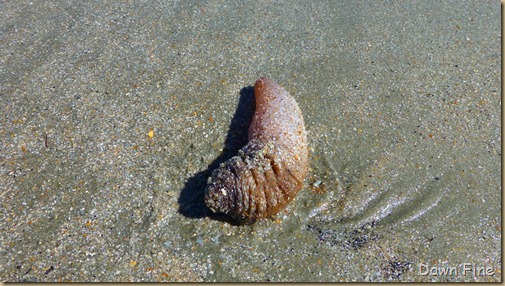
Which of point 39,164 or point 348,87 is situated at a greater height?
point 348,87

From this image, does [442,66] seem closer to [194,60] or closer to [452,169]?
[452,169]

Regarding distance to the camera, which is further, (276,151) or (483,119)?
(483,119)

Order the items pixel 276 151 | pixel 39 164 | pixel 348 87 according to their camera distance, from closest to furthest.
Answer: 1. pixel 276 151
2. pixel 39 164
3. pixel 348 87

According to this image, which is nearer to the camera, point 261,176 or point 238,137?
point 261,176

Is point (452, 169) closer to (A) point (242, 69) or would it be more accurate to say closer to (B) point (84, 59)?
(A) point (242, 69)

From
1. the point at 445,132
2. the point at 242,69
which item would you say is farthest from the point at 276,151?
the point at 445,132

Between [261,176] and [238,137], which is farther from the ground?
Result: [261,176]

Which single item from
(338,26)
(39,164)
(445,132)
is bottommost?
(39,164)

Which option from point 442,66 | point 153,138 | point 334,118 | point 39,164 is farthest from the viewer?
point 442,66
